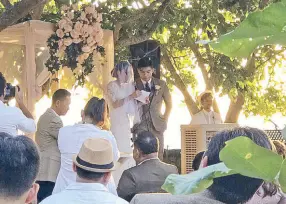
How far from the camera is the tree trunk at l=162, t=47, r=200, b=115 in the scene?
1387 centimetres

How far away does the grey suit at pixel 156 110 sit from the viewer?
817 centimetres

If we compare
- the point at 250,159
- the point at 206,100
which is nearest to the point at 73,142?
the point at 206,100

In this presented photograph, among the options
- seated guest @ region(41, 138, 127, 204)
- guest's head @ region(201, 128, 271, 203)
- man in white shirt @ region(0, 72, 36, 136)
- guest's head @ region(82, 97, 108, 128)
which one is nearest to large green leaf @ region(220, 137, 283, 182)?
guest's head @ region(201, 128, 271, 203)

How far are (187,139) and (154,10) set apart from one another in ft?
5.69

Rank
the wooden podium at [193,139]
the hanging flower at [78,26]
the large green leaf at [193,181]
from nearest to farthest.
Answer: the large green leaf at [193,181] < the hanging flower at [78,26] < the wooden podium at [193,139]

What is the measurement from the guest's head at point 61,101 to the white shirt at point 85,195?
10.6 ft

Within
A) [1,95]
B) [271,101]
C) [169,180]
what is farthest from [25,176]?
[271,101]

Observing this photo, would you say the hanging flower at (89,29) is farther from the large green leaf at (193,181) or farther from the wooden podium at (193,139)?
the large green leaf at (193,181)

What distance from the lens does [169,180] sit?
3.50 ft

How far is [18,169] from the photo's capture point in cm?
255

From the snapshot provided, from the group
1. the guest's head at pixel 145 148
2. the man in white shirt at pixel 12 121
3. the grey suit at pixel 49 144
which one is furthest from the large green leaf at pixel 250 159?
the grey suit at pixel 49 144

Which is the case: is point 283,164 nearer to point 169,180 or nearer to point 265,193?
point 169,180

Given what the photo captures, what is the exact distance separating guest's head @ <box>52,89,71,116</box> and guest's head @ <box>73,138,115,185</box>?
275cm

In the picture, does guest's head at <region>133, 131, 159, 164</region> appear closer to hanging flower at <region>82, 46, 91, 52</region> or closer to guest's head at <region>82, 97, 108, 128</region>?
guest's head at <region>82, 97, 108, 128</region>
